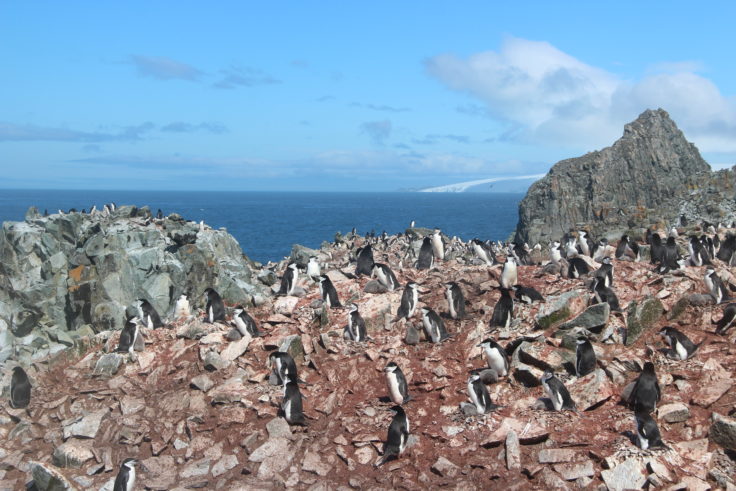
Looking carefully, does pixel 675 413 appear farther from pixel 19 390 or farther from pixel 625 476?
pixel 19 390

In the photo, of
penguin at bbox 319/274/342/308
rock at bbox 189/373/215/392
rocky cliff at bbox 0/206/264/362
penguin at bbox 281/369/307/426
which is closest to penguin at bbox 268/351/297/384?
penguin at bbox 281/369/307/426

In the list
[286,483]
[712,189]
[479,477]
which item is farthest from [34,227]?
[712,189]

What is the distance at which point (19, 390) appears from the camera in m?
14.1

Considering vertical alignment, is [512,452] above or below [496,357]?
below

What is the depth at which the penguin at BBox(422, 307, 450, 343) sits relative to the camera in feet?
46.8

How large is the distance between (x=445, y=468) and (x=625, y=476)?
2891 mm

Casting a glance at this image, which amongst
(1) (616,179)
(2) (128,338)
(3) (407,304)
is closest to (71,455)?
(2) (128,338)

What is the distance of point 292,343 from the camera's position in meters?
14.4

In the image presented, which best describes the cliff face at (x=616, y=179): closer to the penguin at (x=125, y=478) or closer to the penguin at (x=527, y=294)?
the penguin at (x=527, y=294)

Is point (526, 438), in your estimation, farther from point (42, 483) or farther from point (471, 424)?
point (42, 483)

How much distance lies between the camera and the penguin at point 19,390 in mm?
14062

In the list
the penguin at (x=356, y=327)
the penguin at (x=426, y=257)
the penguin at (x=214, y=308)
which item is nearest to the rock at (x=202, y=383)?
the penguin at (x=214, y=308)

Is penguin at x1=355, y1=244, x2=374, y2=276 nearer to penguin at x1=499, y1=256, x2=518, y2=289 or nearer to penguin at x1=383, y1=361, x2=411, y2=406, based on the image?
penguin at x1=499, y1=256, x2=518, y2=289

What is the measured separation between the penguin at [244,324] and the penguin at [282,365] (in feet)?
5.56
